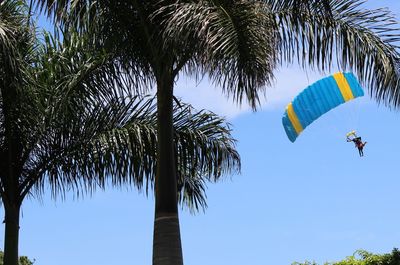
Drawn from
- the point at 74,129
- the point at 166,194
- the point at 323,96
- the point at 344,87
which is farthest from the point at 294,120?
the point at 166,194

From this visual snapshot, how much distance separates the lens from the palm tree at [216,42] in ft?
22.2

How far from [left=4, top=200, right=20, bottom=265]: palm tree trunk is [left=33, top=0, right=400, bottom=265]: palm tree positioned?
129 inches

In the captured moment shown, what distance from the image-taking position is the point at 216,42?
6691 mm

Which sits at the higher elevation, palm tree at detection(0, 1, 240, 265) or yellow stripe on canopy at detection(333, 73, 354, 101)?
yellow stripe on canopy at detection(333, 73, 354, 101)

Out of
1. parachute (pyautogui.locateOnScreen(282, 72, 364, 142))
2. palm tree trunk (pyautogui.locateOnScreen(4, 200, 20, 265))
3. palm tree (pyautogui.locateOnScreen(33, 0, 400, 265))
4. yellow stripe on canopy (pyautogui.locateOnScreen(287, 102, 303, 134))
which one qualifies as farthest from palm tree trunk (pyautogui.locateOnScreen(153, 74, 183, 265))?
yellow stripe on canopy (pyautogui.locateOnScreen(287, 102, 303, 134))

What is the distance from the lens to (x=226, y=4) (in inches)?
290

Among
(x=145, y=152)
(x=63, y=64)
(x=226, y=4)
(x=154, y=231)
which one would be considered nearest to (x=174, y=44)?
(x=226, y=4)

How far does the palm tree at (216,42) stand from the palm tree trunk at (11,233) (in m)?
3.28

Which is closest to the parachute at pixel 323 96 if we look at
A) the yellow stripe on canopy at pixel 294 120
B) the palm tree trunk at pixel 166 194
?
the yellow stripe on canopy at pixel 294 120

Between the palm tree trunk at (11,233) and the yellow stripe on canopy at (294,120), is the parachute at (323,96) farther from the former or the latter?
the palm tree trunk at (11,233)

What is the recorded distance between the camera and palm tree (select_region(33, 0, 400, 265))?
678 centimetres

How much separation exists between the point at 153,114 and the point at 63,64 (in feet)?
5.15

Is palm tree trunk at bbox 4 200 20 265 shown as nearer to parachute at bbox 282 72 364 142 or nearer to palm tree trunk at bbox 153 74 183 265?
palm tree trunk at bbox 153 74 183 265

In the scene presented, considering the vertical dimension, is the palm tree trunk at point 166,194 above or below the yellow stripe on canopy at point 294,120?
below
